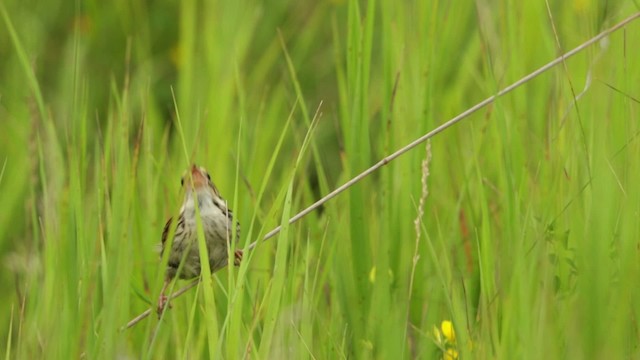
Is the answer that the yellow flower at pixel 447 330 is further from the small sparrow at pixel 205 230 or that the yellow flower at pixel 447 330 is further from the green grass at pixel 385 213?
the small sparrow at pixel 205 230

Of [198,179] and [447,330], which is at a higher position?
[198,179]

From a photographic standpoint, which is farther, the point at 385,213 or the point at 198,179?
the point at 385,213

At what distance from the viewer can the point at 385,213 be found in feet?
11.3

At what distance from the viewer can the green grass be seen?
107 inches

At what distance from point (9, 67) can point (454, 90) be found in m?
2.12

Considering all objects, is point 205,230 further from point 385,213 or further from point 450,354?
point 450,354

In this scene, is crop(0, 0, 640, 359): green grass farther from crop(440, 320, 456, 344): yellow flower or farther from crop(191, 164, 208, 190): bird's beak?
crop(191, 164, 208, 190): bird's beak

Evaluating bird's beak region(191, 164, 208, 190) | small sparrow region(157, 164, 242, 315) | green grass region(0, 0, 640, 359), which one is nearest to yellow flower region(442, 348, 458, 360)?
green grass region(0, 0, 640, 359)

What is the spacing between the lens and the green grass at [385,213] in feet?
8.96

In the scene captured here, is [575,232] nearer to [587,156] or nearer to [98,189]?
[587,156]

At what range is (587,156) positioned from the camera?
300 cm

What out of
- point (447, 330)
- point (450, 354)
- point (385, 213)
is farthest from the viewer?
point (385, 213)

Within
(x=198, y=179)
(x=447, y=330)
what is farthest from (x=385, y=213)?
(x=198, y=179)

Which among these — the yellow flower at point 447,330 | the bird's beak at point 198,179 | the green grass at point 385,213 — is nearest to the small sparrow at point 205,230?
the bird's beak at point 198,179
